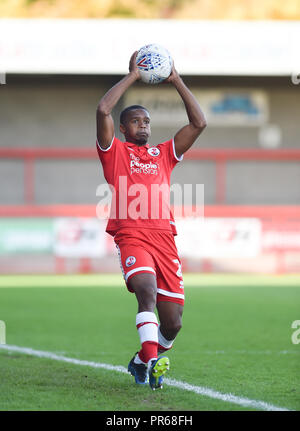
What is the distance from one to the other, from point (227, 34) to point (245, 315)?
1535cm

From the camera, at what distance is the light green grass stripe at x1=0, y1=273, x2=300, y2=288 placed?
1617cm

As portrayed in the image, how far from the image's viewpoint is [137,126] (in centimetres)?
620

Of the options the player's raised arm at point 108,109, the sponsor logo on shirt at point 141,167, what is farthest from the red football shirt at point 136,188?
the player's raised arm at point 108,109

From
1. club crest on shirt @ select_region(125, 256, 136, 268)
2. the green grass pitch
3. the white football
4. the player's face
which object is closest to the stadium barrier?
the green grass pitch

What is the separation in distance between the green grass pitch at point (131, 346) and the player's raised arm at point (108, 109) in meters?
1.85

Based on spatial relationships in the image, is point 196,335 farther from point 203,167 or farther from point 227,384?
point 203,167

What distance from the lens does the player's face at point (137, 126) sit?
6.15 metres

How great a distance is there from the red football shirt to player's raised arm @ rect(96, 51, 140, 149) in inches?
4.2

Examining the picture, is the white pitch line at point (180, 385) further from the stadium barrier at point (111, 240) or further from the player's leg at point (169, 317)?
the stadium barrier at point (111, 240)

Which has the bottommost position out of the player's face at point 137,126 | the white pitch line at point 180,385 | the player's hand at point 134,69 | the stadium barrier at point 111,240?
the white pitch line at point 180,385

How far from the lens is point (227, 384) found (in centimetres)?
605

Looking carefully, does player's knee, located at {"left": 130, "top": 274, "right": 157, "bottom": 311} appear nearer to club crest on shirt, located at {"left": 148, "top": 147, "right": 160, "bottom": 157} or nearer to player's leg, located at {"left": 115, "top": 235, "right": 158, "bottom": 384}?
player's leg, located at {"left": 115, "top": 235, "right": 158, "bottom": 384}

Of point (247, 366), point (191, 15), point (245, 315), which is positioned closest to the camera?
point (247, 366)

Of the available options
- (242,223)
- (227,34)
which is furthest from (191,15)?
(242,223)
